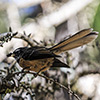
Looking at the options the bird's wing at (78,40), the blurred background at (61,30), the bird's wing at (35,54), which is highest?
the blurred background at (61,30)

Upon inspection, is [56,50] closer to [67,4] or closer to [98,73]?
[98,73]

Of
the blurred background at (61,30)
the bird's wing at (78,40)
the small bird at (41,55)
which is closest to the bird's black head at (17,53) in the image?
the small bird at (41,55)

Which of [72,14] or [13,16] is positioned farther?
[72,14]

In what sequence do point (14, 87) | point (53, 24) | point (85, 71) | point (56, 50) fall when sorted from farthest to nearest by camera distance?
point (53, 24), point (85, 71), point (56, 50), point (14, 87)

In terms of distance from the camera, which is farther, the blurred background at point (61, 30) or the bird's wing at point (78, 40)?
the blurred background at point (61, 30)

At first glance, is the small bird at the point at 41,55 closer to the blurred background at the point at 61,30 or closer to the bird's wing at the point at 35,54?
the bird's wing at the point at 35,54

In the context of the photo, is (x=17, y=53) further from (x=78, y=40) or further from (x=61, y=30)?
(x=61, y=30)

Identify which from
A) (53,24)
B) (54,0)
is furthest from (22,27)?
(54,0)

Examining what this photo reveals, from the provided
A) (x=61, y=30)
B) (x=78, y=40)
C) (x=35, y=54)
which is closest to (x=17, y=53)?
(x=35, y=54)
